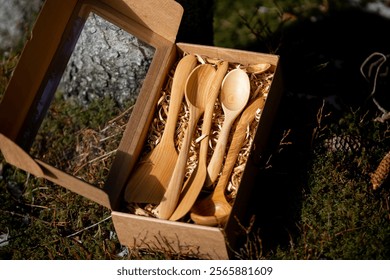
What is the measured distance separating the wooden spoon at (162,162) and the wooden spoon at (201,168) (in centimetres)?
7

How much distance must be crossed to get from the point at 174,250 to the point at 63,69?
687 millimetres

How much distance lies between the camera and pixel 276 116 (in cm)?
227

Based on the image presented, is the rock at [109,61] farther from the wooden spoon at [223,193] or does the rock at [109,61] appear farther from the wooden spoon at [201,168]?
the wooden spoon at [223,193]

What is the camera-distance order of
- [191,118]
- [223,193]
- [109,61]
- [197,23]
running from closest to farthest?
[223,193] < [191,118] < [109,61] < [197,23]

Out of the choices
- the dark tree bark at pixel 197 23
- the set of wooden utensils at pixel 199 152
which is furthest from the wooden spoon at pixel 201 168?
the dark tree bark at pixel 197 23

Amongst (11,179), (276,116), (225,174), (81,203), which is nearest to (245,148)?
(225,174)

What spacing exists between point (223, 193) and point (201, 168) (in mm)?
109

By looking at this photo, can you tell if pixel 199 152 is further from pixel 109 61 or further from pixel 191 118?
pixel 109 61

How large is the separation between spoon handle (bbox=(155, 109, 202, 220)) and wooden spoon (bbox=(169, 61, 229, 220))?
0.02 m

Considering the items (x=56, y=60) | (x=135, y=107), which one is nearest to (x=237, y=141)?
(x=135, y=107)

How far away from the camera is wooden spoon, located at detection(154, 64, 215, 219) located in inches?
77.1

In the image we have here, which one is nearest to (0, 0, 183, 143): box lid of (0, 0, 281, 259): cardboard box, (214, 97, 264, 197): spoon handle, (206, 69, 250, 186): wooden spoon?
(0, 0, 281, 259): cardboard box

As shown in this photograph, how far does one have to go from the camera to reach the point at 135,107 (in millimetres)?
2098

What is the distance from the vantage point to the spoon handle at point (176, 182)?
1951 mm
